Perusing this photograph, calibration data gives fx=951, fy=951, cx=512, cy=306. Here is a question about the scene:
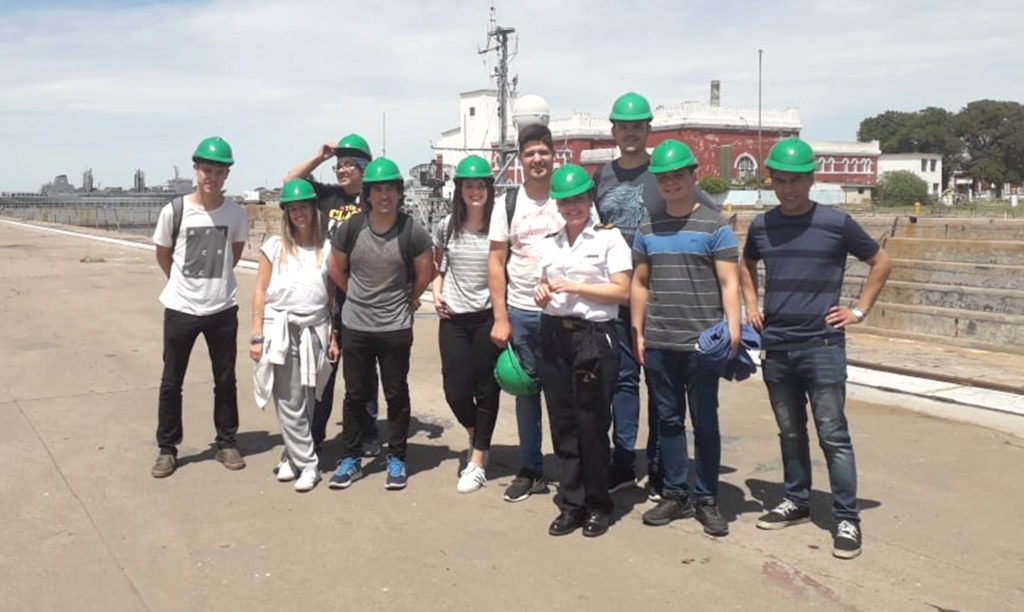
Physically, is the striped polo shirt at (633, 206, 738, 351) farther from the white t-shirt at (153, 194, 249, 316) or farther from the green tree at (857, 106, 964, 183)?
the green tree at (857, 106, 964, 183)

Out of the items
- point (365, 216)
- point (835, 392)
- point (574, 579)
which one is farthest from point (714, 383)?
point (365, 216)

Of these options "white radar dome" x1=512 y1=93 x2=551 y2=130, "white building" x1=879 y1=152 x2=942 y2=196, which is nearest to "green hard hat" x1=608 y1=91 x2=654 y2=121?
"white radar dome" x1=512 y1=93 x2=551 y2=130

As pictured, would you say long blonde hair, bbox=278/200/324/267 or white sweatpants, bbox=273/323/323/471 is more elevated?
long blonde hair, bbox=278/200/324/267

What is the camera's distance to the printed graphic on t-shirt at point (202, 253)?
5.70 meters

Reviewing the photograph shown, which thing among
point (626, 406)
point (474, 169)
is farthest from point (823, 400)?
point (474, 169)

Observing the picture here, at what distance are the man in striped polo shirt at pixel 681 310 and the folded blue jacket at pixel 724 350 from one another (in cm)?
4

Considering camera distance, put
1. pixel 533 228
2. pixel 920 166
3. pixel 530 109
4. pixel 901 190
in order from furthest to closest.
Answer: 1. pixel 920 166
2. pixel 901 190
3. pixel 530 109
4. pixel 533 228

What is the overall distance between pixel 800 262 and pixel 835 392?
0.63 metres

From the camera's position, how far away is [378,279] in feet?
17.5

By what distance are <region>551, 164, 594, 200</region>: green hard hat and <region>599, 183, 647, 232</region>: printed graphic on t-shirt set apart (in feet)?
1.70

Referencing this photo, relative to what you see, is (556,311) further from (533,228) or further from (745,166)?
(745,166)

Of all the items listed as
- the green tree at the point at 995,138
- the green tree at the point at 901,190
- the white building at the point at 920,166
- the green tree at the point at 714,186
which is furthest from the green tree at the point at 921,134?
the green tree at the point at 714,186

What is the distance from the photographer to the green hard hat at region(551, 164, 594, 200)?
4.59m

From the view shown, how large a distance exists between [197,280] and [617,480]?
9.03ft
